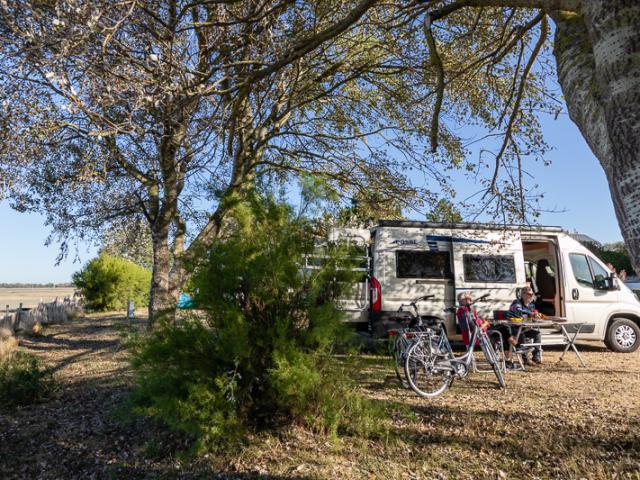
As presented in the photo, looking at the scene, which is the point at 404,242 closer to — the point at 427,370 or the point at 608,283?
the point at 427,370

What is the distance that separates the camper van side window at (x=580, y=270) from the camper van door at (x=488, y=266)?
1.24 metres

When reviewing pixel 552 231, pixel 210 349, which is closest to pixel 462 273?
pixel 552 231

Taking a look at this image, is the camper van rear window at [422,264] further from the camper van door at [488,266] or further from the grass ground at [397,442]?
the grass ground at [397,442]

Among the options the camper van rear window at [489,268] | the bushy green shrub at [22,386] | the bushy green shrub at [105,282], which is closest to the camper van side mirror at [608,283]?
the camper van rear window at [489,268]

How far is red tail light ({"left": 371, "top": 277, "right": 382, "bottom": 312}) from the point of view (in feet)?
31.4

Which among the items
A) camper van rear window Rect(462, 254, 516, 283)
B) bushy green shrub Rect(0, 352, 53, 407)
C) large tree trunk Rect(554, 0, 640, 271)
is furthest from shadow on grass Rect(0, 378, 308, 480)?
camper van rear window Rect(462, 254, 516, 283)

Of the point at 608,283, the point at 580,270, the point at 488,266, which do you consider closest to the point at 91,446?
the point at 488,266

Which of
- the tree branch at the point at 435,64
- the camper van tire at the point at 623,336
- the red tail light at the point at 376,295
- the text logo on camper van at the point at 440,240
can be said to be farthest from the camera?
the camper van tire at the point at 623,336

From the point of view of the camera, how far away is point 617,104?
2.71 metres

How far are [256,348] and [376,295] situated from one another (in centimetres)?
546

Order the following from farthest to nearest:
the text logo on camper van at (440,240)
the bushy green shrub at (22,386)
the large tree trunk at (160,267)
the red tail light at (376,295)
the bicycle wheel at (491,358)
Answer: the large tree trunk at (160,267), the text logo on camper van at (440,240), the red tail light at (376,295), the bicycle wheel at (491,358), the bushy green shrub at (22,386)

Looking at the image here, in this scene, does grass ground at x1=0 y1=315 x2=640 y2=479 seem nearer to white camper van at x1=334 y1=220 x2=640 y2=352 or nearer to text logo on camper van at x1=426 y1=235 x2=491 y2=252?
white camper van at x1=334 y1=220 x2=640 y2=352

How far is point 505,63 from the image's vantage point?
900 cm

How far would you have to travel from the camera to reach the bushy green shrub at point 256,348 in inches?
165
